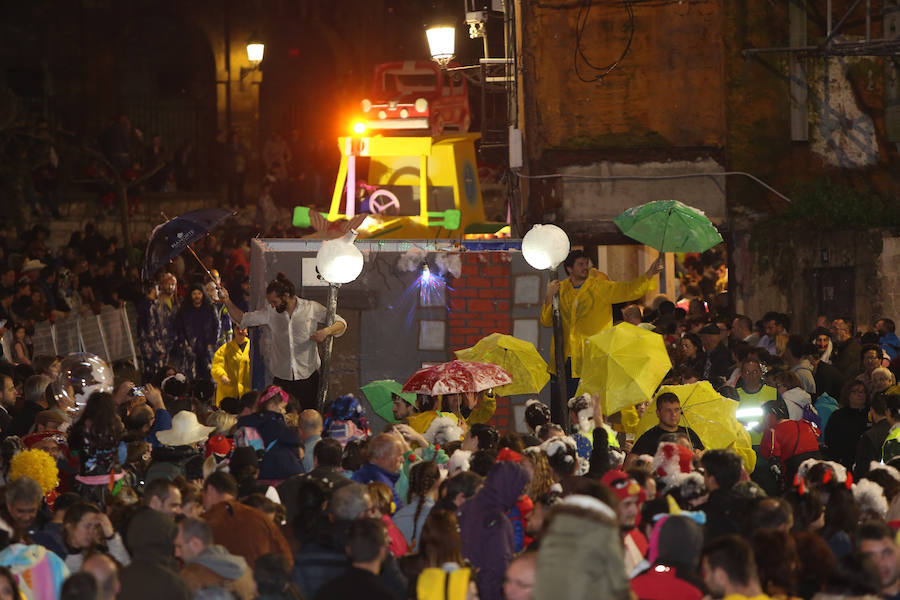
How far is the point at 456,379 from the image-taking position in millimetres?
12219

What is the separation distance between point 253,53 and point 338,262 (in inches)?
738

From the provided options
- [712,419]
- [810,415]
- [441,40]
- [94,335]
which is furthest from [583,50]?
[712,419]

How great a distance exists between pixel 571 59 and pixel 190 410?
9.65 meters

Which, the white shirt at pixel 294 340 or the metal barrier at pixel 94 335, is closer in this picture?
the white shirt at pixel 294 340

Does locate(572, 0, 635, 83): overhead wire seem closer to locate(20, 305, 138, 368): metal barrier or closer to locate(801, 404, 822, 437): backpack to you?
locate(20, 305, 138, 368): metal barrier

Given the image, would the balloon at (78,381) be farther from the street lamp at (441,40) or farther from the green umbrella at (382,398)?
the street lamp at (441,40)

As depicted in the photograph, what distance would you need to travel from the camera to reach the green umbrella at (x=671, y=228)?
43.9 feet

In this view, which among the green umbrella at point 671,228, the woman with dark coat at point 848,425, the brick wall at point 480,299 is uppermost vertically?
the green umbrella at point 671,228

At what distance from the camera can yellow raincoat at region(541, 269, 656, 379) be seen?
45.9 ft

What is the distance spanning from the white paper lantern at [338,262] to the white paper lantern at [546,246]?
1.49 m

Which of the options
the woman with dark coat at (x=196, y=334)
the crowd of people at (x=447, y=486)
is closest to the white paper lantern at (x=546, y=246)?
the crowd of people at (x=447, y=486)

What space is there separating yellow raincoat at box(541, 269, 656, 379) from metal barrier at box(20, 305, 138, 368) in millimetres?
8311

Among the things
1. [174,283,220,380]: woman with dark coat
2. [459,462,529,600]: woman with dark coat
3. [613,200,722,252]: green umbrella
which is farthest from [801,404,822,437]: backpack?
[174,283,220,380]: woman with dark coat

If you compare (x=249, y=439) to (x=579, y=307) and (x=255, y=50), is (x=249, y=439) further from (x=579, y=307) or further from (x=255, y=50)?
(x=255, y=50)
